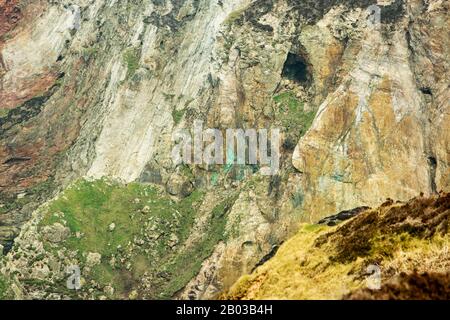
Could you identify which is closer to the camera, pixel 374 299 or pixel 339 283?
Result: pixel 374 299

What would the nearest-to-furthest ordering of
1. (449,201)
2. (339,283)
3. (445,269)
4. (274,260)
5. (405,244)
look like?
1. (445,269)
2. (339,283)
3. (405,244)
4. (449,201)
5. (274,260)

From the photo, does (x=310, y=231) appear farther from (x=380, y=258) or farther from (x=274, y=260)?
(x=380, y=258)

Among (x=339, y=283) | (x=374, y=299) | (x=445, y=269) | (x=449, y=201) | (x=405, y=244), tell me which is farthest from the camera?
(x=449, y=201)

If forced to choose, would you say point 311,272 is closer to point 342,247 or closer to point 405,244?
point 342,247
